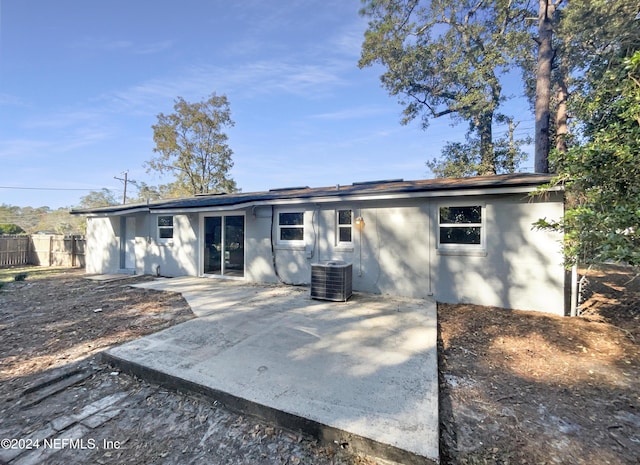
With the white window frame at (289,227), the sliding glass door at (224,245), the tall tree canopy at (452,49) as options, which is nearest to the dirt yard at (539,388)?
the white window frame at (289,227)

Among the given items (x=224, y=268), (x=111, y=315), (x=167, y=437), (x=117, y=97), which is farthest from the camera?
(x=117, y=97)

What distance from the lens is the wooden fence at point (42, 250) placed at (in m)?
14.3

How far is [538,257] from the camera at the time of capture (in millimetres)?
5758

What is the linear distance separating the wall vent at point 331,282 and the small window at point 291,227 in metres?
1.86

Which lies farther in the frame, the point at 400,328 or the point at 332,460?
the point at 400,328

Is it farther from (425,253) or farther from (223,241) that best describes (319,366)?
(223,241)

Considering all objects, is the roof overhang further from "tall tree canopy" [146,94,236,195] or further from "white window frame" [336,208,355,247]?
"tall tree canopy" [146,94,236,195]

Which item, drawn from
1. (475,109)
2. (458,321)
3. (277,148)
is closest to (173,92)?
(277,148)

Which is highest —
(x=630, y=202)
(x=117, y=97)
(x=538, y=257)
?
(x=117, y=97)

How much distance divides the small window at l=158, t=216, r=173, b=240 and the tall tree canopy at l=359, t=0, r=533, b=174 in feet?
42.7

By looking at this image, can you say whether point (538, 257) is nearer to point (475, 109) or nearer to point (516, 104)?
point (475, 109)

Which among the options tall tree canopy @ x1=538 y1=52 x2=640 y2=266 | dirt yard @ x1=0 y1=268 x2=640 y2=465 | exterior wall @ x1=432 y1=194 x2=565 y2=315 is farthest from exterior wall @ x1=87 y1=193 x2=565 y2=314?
tall tree canopy @ x1=538 y1=52 x2=640 y2=266

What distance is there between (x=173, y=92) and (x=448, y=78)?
20140 millimetres

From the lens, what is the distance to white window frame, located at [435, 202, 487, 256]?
6.17 metres
